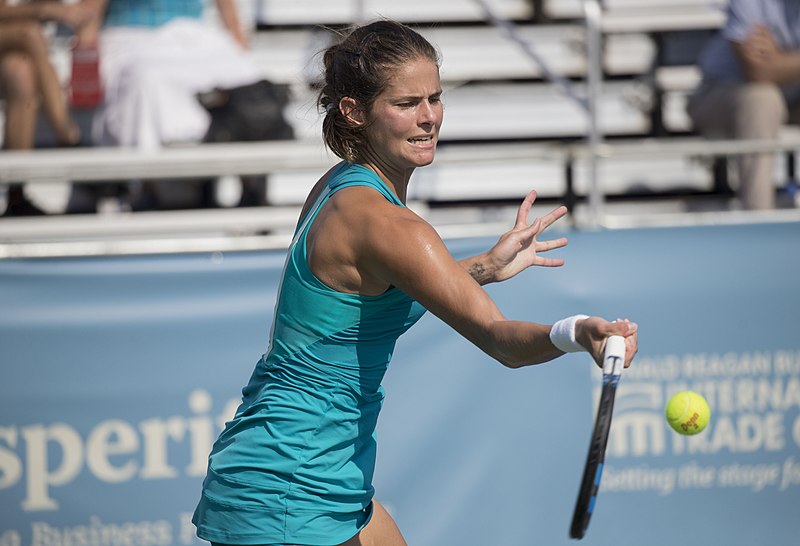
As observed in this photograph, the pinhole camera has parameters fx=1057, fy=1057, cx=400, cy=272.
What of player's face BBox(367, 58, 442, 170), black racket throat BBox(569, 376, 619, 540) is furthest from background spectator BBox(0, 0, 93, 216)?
black racket throat BBox(569, 376, 619, 540)

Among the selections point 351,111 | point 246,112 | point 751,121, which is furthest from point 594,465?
point 751,121

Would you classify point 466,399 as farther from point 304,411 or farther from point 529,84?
point 529,84

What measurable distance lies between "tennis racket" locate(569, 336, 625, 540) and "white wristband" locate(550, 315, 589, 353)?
79 mm

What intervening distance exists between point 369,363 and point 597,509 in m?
2.42

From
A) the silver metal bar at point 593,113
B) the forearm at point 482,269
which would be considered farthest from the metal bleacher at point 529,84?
the forearm at point 482,269

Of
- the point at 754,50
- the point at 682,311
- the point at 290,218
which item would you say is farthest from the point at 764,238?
the point at 290,218

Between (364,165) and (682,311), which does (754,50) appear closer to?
(682,311)

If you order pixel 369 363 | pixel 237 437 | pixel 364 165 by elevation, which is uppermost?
pixel 364 165

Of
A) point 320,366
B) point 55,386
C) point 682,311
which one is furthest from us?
point 682,311

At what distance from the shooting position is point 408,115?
2.43 meters

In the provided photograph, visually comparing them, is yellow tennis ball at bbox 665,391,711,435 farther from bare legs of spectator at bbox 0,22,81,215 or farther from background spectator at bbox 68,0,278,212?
bare legs of spectator at bbox 0,22,81,215

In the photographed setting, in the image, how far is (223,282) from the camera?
443cm

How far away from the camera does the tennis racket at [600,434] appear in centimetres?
193

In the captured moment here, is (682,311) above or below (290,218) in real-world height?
below
